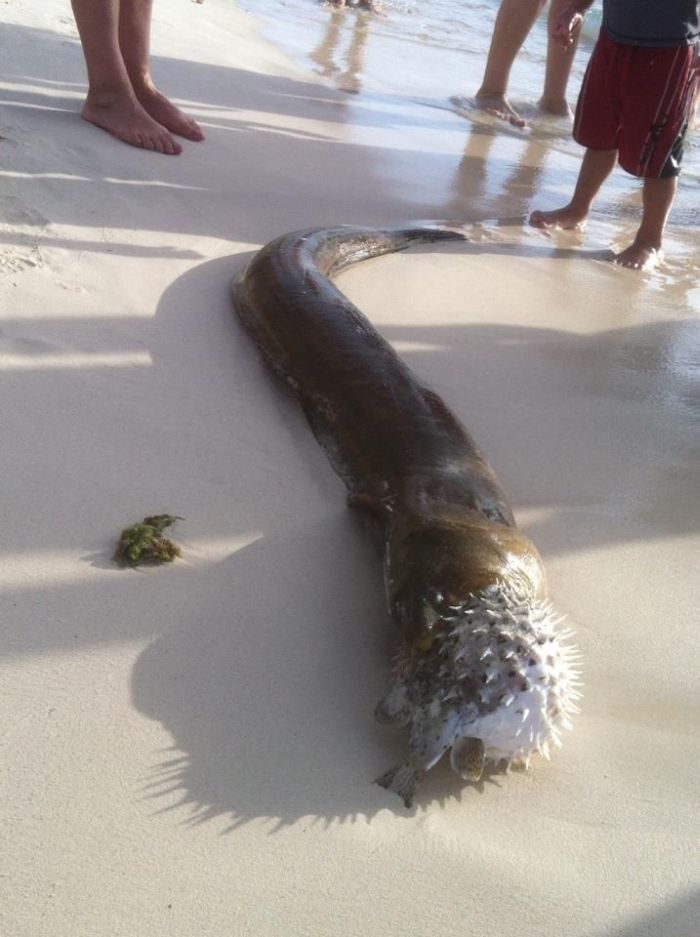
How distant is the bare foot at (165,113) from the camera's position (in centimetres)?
524

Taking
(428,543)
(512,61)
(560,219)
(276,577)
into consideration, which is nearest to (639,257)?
(560,219)

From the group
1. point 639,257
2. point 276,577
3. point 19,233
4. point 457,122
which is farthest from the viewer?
point 457,122

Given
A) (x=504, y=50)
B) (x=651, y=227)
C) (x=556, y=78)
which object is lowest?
(x=651, y=227)

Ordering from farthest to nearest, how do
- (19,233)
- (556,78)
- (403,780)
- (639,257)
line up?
(556,78) < (639,257) < (19,233) < (403,780)

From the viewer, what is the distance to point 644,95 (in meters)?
4.74

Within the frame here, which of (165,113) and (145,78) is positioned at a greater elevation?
(145,78)

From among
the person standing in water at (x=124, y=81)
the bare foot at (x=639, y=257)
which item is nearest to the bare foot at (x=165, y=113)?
the person standing in water at (x=124, y=81)

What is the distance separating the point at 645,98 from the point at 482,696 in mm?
3832

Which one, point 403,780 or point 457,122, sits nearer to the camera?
point 403,780

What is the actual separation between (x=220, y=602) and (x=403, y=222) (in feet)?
10.4

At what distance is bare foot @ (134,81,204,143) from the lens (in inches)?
206

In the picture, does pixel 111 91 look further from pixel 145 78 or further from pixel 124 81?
pixel 145 78

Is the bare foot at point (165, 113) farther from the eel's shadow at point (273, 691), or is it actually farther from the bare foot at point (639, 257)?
the eel's shadow at point (273, 691)

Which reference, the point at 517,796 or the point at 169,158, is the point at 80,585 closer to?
the point at 517,796
